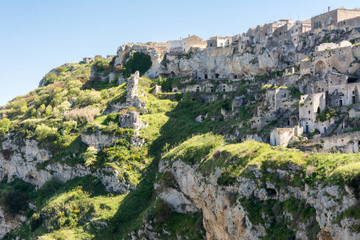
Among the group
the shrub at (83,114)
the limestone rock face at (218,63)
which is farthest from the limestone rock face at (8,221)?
the limestone rock face at (218,63)

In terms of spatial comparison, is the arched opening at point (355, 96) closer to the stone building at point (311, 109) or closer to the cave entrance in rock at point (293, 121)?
the stone building at point (311, 109)

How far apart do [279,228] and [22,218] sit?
44006 mm

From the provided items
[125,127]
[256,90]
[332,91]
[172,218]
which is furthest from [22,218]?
A: [332,91]

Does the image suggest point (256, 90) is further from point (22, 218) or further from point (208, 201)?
point (22, 218)

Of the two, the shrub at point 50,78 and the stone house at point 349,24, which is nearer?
the stone house at point 349,24

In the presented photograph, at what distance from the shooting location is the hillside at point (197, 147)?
33125 millimetres

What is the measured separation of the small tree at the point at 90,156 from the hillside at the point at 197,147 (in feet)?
0.59

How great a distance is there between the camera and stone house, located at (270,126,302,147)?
135 feet

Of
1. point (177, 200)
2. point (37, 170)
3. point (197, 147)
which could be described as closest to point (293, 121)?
point (197, 147)

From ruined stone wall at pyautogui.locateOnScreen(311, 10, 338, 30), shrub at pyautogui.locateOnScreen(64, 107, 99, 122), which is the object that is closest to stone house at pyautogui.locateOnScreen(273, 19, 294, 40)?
ruined stone wall at pyautogui.locateOnScreen(311, 10, 338, 30)

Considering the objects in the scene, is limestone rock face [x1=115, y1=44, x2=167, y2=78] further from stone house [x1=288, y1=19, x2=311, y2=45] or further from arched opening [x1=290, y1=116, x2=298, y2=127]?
arched opening [x1=290, y1=116, x2=298, y2=127]

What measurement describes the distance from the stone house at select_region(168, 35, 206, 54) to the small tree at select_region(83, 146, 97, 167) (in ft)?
99.5

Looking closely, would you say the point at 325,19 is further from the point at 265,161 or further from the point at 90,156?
the point at 90,156

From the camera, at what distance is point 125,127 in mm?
60750
